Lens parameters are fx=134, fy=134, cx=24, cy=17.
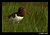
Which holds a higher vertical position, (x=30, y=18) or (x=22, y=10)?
(x=22, y=10)

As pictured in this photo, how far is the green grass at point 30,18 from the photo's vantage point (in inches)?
73.9

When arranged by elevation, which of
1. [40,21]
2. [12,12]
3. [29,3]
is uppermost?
[29,3]

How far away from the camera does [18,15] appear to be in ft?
6.19

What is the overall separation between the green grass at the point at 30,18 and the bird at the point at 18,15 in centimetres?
4

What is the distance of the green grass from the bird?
0.04 meters

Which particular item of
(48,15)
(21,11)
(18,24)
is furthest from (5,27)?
(48,15)

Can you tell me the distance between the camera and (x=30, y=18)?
1878mm

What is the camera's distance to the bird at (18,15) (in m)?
1.88

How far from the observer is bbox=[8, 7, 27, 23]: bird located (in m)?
1.88

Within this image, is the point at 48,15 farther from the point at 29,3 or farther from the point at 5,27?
the point at 5,27

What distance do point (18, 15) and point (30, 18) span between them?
173 mm

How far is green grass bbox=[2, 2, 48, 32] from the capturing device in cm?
188

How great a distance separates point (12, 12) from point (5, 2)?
17 cm

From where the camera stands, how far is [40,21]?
188cm
